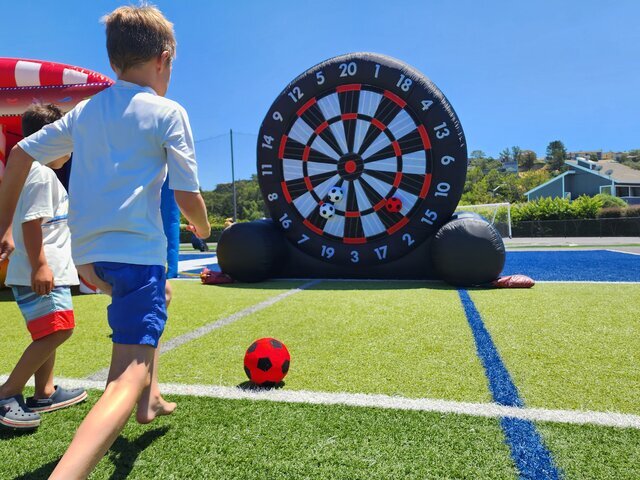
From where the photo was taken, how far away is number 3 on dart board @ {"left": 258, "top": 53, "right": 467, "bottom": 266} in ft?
18.3

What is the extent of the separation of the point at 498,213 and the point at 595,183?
2778 centimetres

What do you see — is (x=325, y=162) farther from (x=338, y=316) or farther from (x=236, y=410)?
(x=236, y=410)

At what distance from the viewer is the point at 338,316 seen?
3715 millimetres

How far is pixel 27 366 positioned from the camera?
1.90m

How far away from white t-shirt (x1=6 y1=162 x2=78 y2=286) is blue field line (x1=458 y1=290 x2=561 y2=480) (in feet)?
6.35

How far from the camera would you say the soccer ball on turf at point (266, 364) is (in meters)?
2.14

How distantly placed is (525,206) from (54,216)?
101 ft

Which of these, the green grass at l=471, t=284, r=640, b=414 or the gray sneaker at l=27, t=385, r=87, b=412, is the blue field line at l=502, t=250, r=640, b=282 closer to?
the green grass at l=471, t=284, r=640, b=414

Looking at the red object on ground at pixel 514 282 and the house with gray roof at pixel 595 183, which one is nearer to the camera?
the red object on ground at pixel 514 282

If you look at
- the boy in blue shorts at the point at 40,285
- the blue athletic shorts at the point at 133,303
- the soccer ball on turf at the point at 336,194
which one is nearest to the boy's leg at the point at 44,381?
the boy in blue shorts at the point at 40,285

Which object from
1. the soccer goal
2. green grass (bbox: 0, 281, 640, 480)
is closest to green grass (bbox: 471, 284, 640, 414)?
green grass (bbox: 0, 281, 640, 480)

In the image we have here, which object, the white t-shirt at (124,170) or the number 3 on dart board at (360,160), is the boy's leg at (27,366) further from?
the number 3 on dart board at (360,160)

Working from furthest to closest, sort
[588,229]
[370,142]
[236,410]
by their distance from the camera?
[588,229] → [370,142] → [236,410]

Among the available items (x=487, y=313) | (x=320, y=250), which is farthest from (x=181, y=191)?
(x=320, y=250)
